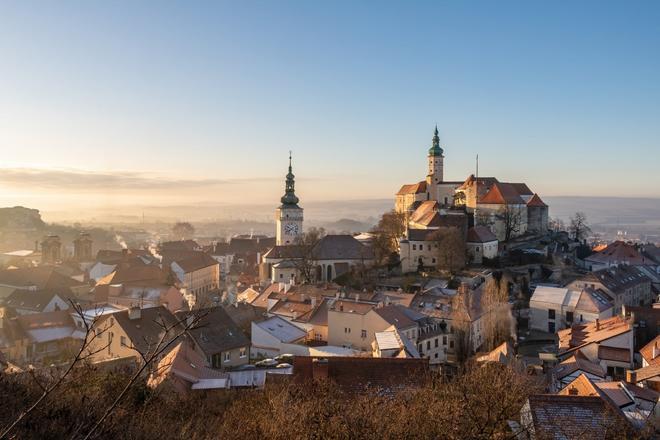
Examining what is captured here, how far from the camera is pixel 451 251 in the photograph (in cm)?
5103

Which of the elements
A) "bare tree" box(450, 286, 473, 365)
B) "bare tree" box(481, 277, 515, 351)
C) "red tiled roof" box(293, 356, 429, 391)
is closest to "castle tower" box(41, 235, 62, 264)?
"bare tree" box(450, 286, 473, 365)

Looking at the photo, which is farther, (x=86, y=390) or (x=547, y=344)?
(x=547, y=344)

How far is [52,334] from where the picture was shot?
119 feet

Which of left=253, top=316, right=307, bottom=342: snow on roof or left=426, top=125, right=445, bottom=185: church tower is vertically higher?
left=426, top=125, right=445, bottom=185: church tower

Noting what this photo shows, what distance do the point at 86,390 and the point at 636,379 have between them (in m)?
23.5

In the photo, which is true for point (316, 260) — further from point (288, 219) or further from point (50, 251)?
point (50, 251)

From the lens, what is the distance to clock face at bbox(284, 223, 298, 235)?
212 ft

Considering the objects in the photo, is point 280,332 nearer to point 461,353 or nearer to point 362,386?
point 461,353

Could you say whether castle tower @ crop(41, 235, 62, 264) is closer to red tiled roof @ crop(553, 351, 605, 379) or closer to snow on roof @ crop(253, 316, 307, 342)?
snow on roof @ crop(253, 316, 307, 342)

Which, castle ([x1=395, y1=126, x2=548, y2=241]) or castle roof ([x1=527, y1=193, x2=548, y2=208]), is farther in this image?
castle roof ([x1=527, y1=193, x2=548, y2=208])

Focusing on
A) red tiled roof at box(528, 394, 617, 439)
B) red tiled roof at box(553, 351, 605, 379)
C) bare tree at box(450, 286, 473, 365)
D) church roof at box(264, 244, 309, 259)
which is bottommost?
bare tree at box(450, 286, 473, 365)

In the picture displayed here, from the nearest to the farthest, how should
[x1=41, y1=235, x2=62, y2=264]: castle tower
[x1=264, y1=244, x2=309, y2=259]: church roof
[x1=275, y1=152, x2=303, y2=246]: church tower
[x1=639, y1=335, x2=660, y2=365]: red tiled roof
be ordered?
[x1=639, y1=335, x2=660, y2=365]: red tiled roof < [x1=264, y1=244, x2=309, y2=259]: church roof < [x1=275, y1=152, x2=303, y2=246]: church tower < [x1=41, y1=235, x2=62, y2=264]: castle tower

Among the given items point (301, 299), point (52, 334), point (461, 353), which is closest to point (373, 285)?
point (301, 299)

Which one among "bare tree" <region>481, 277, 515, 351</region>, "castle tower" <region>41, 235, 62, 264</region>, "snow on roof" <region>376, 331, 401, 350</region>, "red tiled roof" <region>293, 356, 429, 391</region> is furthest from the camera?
"castle tower" <region>41, 235, 62, 264</region>
